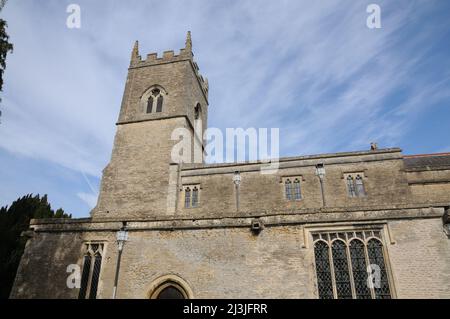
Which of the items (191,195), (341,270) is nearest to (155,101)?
(191,195)

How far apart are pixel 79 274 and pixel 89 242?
1.08 m

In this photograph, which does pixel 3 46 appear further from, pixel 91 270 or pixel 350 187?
pixel 350 187

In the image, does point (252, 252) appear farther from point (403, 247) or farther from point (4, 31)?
point (4, 31)

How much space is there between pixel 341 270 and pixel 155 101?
2111cm

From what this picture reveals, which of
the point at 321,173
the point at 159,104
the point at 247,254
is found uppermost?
the point at 159,104

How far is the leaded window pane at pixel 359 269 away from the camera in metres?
8.99

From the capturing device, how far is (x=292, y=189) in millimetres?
19969

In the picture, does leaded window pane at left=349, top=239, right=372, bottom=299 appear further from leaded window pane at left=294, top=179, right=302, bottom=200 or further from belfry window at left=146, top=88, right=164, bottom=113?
belfry window at left=146, top=88, right=164, bottom=113

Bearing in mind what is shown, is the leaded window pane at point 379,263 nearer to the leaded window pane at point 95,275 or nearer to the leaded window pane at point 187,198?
the leaded window pane at point 95,275

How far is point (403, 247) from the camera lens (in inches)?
362

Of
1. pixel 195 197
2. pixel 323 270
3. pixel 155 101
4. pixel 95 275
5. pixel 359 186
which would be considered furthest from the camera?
pixel 155 101

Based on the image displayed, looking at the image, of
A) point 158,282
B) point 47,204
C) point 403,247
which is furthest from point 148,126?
point 403,247
